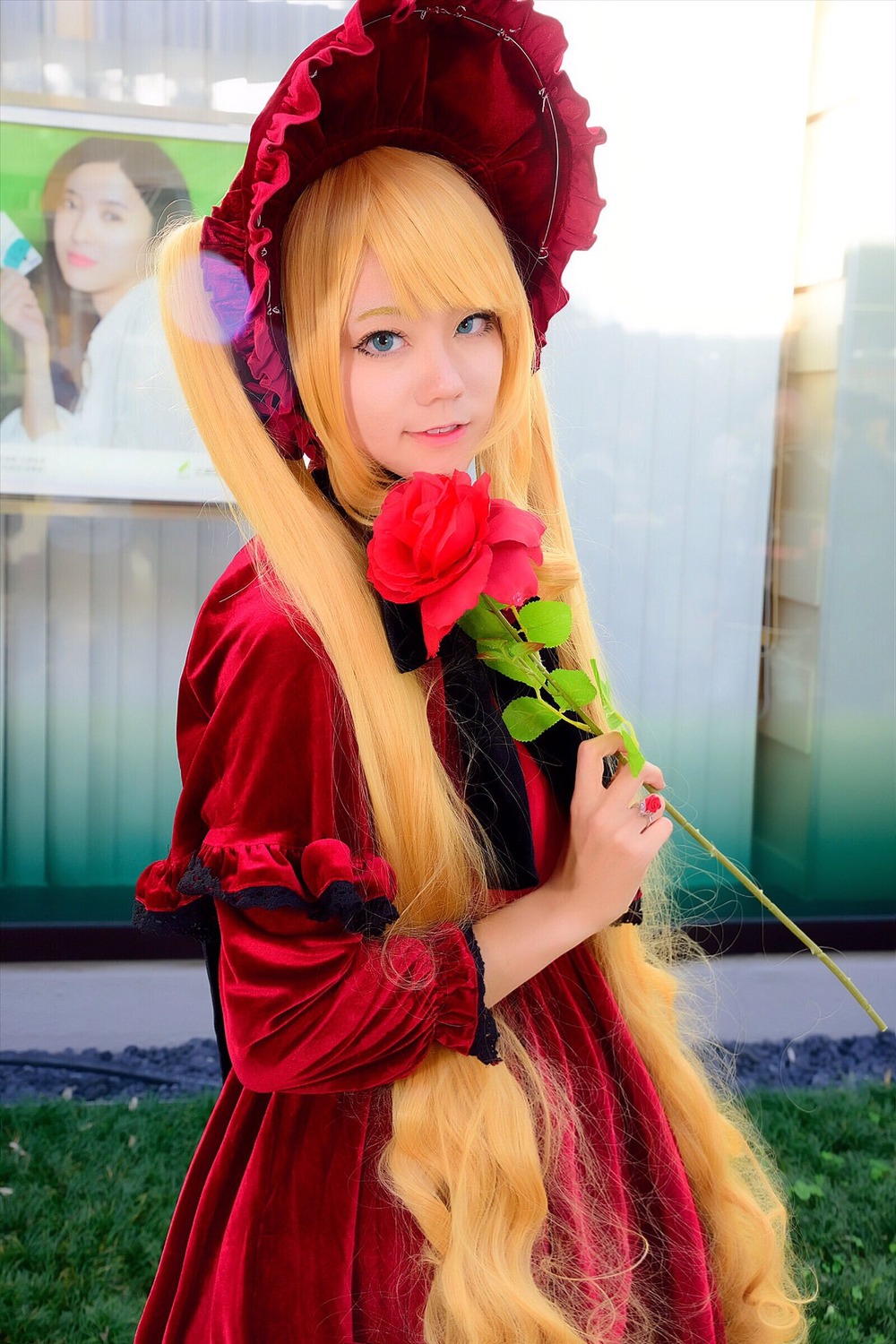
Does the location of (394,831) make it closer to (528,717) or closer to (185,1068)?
(528,717)

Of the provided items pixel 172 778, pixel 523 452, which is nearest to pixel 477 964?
pixel 523 452

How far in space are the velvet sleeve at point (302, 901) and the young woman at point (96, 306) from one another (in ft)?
5.53

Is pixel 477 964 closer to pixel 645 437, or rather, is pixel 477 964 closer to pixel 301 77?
pixel 301 77

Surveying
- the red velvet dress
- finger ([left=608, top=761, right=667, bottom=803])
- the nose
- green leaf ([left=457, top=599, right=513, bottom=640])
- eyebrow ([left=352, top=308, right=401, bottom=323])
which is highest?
eyebrow ([left=352, top=308, right=401, bottom=323])

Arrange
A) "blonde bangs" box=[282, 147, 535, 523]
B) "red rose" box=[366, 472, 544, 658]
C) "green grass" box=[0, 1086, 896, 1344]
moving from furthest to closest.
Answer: "green grass" box=[0, 1086, 896, 1344]
"blonde bangs" box=[282, 147, 535, 523]
"red rose" box=[366, 472, 544, 658]

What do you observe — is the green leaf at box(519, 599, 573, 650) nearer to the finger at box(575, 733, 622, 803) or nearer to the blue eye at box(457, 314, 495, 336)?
the finger at box(575, 733, 622, 803)

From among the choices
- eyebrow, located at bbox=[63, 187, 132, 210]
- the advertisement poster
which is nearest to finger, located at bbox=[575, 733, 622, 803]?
the advertisement poster

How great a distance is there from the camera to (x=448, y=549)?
31.1 inches

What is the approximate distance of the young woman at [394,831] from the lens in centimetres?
83

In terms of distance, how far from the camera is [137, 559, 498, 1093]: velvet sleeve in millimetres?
807

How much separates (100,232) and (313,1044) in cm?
214

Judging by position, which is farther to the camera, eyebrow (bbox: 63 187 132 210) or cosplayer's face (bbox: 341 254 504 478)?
eyebrow (bbox: 63 187 132 210)

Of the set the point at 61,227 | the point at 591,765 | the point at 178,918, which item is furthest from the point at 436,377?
the point at 61,227

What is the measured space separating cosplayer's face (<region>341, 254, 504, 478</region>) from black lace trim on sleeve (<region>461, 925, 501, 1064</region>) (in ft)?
1.36
